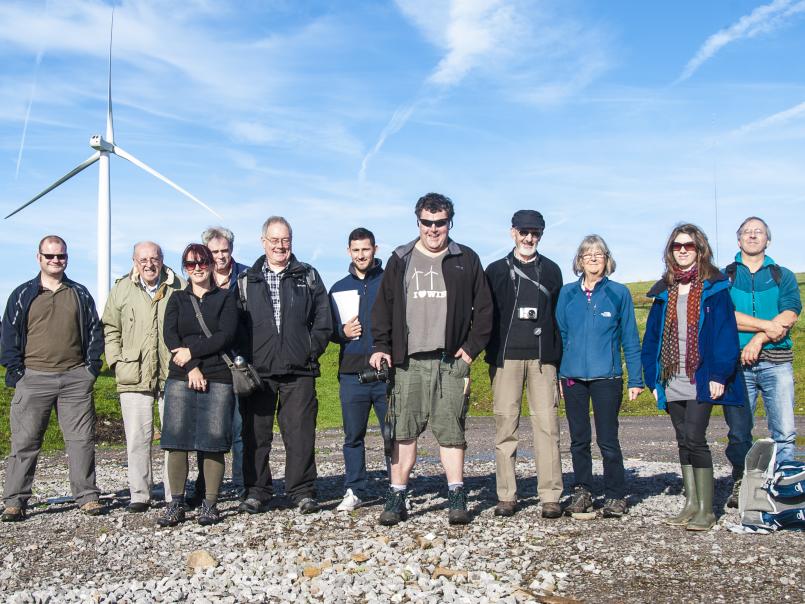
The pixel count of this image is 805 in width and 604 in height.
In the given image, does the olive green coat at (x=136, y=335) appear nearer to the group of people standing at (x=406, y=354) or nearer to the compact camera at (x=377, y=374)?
the group of people standing at (x=406, y=354)

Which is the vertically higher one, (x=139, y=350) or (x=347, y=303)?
(x=347, y=303)

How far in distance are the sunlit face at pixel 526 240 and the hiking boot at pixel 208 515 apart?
3.58 metres

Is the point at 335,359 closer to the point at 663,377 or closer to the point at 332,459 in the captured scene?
the point at 332,459

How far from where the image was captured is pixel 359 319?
27.5 ft

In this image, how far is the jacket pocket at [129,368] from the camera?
8.12 meters

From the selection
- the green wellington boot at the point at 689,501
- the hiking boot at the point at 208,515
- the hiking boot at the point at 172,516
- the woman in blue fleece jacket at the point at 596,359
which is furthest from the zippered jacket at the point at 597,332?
the hiking boot at the point at 172,516

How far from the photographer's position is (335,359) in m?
38.2

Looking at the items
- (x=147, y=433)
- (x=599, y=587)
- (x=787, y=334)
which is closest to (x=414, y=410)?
(x=599, y=587)

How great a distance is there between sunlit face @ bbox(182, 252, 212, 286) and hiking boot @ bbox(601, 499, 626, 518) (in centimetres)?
412

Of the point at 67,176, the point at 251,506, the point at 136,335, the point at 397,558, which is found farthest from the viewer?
the point at 67,176

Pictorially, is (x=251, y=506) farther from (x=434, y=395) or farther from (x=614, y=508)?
(x=614, y=508)

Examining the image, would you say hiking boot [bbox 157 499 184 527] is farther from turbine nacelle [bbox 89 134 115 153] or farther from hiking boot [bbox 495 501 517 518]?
turbine nacelle [bbox 89 134 115 153]

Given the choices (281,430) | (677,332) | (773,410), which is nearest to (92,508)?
(281,430)

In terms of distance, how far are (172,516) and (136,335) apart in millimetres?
1819
